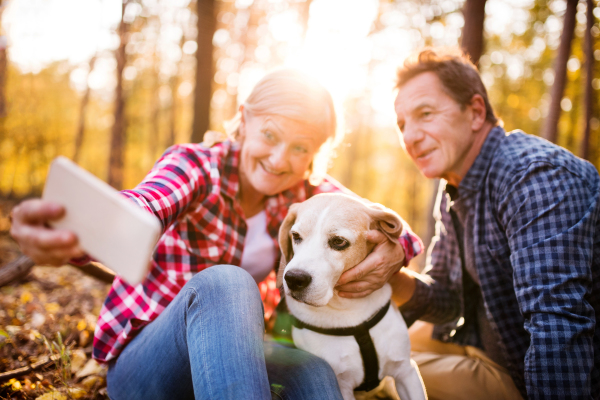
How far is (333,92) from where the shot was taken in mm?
2951

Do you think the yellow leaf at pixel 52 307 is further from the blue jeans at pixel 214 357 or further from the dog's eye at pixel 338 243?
the dog's eye at pixel 338 243

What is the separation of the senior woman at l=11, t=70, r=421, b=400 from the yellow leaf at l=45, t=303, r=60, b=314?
2.17m

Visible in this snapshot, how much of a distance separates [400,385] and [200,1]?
574cm

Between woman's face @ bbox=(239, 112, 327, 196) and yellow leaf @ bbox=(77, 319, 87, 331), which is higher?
woman's face @ bbox=(239, 112, 327, 196)

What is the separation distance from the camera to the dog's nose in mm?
1924

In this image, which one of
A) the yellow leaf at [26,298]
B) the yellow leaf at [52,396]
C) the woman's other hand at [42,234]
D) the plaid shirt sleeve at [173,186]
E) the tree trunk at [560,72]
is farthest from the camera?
the tree trunk at [560,72]

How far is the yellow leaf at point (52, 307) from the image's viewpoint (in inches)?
149

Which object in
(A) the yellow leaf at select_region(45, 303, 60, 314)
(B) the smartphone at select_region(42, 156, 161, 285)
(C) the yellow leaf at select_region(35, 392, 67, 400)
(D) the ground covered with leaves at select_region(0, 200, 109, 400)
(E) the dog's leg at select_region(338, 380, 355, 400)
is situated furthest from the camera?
(A) the yellow leaf at select_region(45, 303, 60, 314)

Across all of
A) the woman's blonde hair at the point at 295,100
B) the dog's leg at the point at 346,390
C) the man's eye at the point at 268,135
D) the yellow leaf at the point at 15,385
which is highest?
the woman's blonde hair at the point at 295,100

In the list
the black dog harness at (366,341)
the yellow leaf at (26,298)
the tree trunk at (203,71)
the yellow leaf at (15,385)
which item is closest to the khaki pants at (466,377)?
the black dog harness at (366,341)

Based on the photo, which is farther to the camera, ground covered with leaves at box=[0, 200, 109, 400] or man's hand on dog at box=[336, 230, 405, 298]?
ground covered with leaves at box=[0, 200, 109, 400]

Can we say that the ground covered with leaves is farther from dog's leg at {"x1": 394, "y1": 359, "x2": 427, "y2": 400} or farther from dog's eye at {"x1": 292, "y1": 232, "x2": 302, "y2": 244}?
dog's leg at {"x1": 394, "y1": 359, "x2": 427, "y2": 400}

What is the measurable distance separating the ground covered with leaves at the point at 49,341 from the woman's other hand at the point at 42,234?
1.57m

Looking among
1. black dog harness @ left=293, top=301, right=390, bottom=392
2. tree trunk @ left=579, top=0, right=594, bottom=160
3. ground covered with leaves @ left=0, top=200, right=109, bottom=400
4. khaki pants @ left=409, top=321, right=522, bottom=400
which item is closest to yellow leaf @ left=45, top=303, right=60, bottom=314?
ground covered with leaves @ left=0, top=200, right=109, bottom=400
